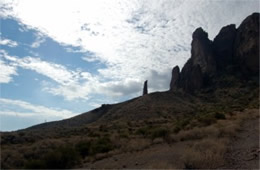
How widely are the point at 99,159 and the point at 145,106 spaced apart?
51.2 m

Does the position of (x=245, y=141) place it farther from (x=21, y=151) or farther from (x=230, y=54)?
(x=230, y=54)

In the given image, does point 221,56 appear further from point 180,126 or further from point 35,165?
point 35,165

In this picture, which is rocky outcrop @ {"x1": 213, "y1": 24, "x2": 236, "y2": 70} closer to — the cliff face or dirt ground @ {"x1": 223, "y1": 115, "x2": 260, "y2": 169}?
the cliff face

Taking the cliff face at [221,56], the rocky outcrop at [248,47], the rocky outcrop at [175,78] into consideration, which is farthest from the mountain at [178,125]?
the rocky outcrop at [175,78]

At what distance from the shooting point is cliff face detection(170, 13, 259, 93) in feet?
296

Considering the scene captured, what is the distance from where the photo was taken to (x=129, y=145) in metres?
18.4

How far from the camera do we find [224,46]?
10781cm

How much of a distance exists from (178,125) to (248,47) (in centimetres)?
7486

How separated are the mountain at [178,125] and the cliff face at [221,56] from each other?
0.30 m

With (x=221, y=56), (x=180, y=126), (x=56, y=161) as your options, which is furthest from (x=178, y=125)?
(x=221, y=56)

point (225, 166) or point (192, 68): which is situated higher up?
point (192, 68)

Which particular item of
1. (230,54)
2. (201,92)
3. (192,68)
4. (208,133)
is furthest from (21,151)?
(230,54)

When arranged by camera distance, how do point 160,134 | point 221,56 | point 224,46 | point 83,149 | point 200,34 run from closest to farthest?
1. point 83,149
2. point 160,134
3. point 221,56
4. point 224,46
5. point 200,34

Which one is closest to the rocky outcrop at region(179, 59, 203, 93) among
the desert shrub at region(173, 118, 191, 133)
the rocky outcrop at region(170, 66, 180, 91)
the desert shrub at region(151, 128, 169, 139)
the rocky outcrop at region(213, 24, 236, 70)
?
the rocky outcrop at region(170, 66, 180, 91)
